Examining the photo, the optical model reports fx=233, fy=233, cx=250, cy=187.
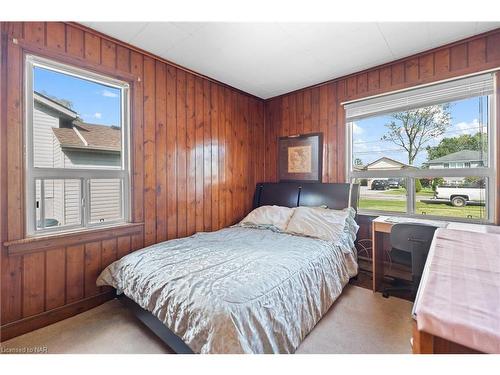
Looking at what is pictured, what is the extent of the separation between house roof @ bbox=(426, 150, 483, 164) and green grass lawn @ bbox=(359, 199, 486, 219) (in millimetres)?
452

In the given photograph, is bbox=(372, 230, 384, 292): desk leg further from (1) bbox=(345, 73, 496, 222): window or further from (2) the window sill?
(2) the window sill

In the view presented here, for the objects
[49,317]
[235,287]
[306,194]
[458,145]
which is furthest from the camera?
[306,194]

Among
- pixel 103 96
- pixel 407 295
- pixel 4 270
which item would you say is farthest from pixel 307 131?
pixel 4 270

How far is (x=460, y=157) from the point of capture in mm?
2295

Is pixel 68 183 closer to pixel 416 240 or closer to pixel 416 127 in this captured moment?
pixel 416 240

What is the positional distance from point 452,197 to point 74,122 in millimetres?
3661

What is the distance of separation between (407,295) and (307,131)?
2.20 meters

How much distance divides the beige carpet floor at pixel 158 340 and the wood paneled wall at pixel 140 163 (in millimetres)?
159

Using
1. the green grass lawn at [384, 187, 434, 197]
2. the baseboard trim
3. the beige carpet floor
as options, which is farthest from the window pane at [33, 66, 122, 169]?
the green grass lawn at [384, 187, 434, 197]

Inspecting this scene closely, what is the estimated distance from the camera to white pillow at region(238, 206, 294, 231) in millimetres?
2781

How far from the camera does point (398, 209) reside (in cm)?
269

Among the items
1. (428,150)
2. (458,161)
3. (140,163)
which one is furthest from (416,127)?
(140,163)

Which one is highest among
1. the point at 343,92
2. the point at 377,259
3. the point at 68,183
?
the point at 343,92

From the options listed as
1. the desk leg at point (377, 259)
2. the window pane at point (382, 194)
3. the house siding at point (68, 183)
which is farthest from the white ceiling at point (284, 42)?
the desk leg at point (377, 259)
